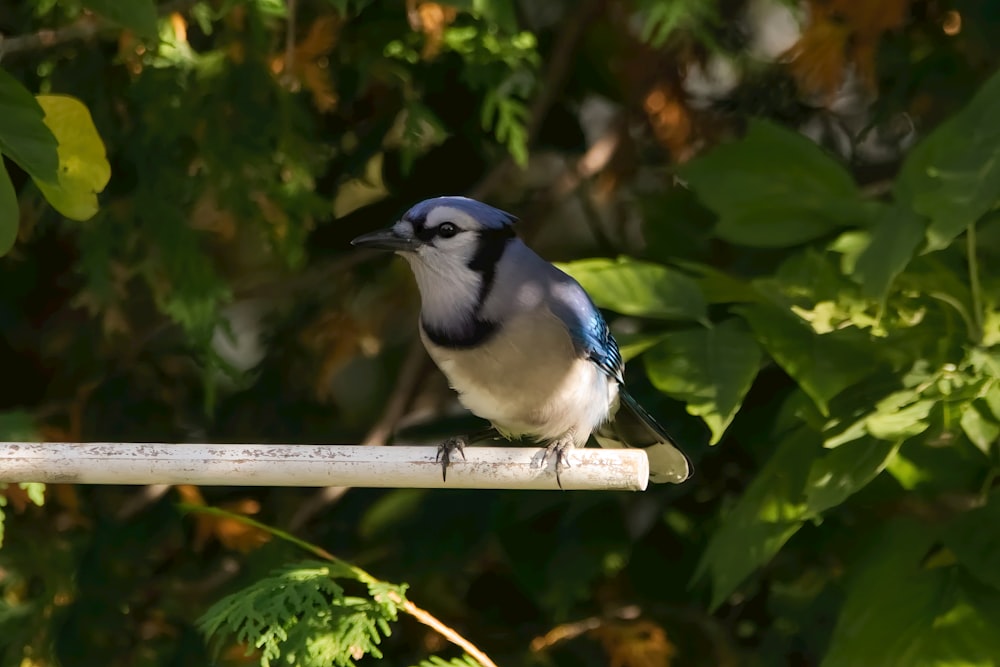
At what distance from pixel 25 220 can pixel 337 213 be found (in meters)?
0.55

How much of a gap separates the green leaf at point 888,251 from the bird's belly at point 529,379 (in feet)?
1.57

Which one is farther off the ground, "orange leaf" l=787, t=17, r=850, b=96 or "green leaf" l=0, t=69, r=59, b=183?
"green leaf" l=0, t=69, r=59, b=183

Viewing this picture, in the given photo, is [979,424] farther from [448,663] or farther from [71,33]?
[71,33]

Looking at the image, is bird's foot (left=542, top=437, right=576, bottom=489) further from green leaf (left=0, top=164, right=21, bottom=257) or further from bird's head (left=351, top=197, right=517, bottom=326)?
green leaf (left=0, top=164, right=21, bottom=257)

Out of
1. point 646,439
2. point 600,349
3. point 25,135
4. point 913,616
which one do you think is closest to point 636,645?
point 646,439

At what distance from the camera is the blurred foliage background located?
5.74 ft

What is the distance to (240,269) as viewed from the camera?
2.80 m

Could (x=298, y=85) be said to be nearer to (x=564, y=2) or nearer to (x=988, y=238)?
(x=564, y=2)

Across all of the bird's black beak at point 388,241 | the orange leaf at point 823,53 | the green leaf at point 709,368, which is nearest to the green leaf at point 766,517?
the green leaf at point 709,368

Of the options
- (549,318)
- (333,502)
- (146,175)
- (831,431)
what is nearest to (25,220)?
(146,175)

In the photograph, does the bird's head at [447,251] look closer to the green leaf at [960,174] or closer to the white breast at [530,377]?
the white breast at [530,377]

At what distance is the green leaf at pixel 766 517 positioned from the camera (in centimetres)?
179

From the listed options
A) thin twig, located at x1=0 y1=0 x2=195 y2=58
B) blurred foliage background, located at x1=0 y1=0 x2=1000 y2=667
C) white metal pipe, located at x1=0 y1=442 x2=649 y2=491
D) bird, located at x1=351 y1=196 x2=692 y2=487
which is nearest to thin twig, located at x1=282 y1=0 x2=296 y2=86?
blurred foliage background, located at x1=0 y1=0 x2=1000 y2=667

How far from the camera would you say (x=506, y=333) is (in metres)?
1.99
